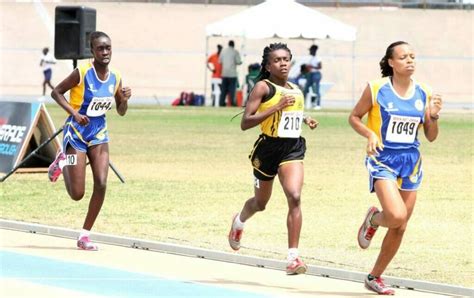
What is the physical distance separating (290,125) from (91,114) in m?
2.85

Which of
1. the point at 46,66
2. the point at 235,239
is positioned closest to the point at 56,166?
the point at 235,239

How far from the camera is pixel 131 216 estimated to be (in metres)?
17.1

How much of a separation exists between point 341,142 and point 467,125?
29.4 feet

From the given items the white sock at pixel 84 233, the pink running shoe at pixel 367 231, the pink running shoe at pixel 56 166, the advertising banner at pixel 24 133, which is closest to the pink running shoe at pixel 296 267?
the pink running shoe at pixel 367 231

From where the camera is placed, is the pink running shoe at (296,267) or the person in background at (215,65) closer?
the pink running shoe at (296,267)

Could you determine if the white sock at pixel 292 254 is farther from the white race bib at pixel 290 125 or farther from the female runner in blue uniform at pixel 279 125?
the white race bib at pixel 290 125

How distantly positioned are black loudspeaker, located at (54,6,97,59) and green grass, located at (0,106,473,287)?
199 centimetres

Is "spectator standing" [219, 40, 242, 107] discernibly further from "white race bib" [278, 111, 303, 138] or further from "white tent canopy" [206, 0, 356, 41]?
"white race bib" [278, 111, 303, 138]

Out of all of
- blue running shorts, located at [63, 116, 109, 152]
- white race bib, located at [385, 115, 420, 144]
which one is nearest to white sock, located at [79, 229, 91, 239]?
blue running shorts, located at [63, 116, 109, 152]

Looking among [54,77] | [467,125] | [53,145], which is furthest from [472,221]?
[54,77]

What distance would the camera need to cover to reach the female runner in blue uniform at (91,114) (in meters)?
14.3

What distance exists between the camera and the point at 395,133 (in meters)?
11.1

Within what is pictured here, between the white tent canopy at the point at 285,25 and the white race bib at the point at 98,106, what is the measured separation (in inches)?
1198

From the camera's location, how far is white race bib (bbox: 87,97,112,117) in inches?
567
